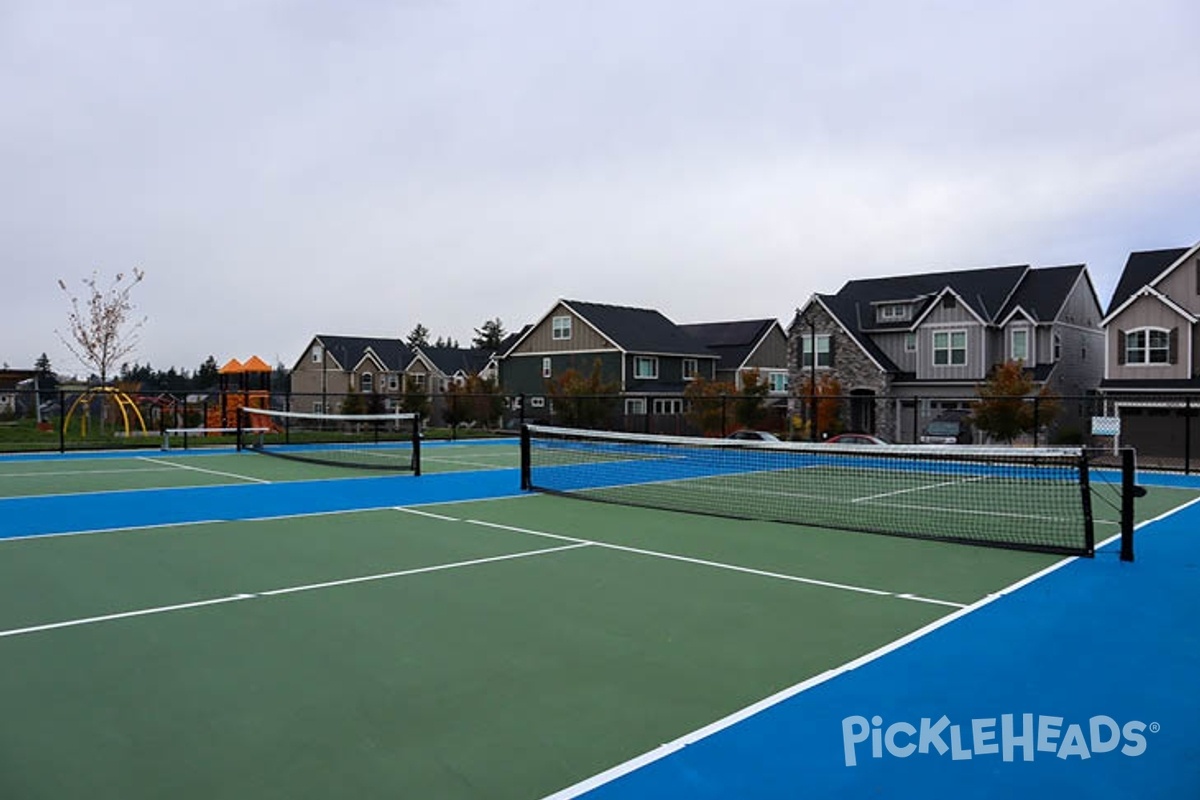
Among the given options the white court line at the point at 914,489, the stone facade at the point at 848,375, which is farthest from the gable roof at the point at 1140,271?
the white court line at the point at 914,489

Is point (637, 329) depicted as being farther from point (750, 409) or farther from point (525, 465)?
point (525, 465)

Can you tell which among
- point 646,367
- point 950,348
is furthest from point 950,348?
point 646,367

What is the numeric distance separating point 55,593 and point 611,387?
1160 inches

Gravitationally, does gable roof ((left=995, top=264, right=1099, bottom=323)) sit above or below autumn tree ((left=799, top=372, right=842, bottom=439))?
above

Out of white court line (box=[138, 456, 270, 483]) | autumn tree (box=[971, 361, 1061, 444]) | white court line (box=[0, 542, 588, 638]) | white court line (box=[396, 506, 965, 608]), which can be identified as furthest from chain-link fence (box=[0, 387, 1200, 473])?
white court line (box=[0, 542, 588, 638])

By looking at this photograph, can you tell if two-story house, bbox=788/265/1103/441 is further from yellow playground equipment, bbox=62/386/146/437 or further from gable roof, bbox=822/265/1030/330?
yellow playground equipment, bbox=62/386/146/437

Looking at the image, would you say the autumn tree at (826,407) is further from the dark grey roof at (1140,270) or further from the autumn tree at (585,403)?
the dark grey roof at (1140,270)

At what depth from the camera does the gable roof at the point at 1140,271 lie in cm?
3091

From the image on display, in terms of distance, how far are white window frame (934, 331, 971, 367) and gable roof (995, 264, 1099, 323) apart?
1.57m

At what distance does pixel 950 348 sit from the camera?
120 ft

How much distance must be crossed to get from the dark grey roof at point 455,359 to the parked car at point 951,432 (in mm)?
34178

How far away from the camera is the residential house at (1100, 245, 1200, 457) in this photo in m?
28.5

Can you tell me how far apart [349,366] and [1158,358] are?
157 ft

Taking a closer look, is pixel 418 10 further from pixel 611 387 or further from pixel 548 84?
pixel 611 387
